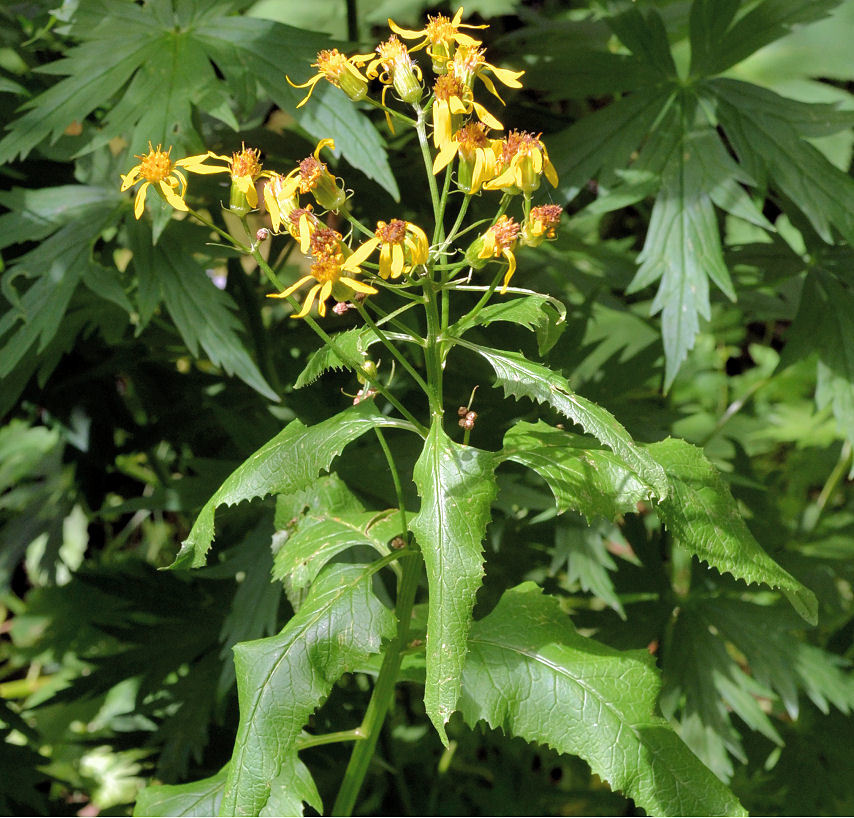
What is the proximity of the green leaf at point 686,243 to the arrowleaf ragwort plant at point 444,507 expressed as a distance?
0.28m

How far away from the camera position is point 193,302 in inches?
37.9

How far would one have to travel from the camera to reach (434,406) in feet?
2.13

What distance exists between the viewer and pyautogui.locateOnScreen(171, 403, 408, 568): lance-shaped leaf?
0.66 m

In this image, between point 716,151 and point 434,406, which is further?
point 716,151

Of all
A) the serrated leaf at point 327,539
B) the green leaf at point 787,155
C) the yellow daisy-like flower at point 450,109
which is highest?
the yellow daisy-like flower at point 450,109

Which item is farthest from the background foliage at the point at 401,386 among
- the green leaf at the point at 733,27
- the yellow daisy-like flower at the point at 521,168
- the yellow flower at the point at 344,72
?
the yellow flower at the point at 344,72

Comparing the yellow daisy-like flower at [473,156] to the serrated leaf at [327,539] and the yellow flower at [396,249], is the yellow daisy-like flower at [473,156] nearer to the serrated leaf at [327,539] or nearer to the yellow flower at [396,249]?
the yellow flower at [396,249]

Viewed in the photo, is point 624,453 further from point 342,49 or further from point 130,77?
point 130,77

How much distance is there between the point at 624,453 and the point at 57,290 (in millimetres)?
669

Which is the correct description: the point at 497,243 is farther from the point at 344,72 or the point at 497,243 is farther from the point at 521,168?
the point at 344,72

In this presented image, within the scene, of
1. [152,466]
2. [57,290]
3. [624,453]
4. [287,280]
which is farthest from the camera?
[287,280]

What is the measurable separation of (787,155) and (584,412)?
0.63m

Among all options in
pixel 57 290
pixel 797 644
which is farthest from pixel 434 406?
pixel 797 644

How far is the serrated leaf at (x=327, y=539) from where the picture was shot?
725mm
